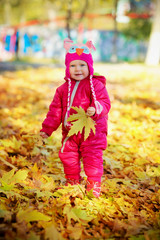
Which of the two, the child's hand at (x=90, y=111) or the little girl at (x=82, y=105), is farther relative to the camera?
the little girl at (x=82, y=105)

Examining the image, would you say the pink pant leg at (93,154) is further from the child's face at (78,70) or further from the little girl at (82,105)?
the child's face at (78,70)

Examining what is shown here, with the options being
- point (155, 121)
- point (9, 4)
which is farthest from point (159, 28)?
point (9, 4)

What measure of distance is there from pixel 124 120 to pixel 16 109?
204 cm

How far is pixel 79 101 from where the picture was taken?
7.28 ft

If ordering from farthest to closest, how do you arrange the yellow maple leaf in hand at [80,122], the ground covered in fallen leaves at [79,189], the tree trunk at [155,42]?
the tree trunk at [155,42] < the yellow maple leaf in hand at [80,122] < the ground covered in fallen leaves at [79,189]

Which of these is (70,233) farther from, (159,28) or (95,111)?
(159,28)

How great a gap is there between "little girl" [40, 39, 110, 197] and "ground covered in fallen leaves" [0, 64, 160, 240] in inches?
8.1

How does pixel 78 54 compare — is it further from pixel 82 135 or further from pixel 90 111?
pixel 82 135

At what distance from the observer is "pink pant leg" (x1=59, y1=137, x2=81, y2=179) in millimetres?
2260

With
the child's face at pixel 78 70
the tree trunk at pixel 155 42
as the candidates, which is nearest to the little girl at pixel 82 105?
the child's face at pixel 78 70

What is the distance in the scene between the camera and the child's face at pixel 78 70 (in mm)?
2207

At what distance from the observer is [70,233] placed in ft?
5.58

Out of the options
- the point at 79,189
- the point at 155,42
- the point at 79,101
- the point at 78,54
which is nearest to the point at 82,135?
the point at 79,101

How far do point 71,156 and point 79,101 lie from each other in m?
0.50
